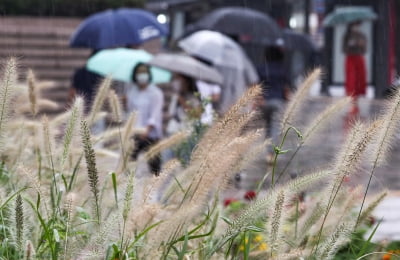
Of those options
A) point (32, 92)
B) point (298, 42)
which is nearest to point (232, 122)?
point (32, 92)

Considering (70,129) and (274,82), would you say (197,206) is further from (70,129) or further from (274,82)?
(274,82)

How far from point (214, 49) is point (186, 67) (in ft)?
4.00

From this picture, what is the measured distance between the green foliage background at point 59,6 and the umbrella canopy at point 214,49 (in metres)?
7.97

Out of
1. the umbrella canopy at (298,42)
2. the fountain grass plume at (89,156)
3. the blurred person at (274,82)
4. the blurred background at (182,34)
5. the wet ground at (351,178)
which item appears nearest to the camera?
the fountain grass plume at (89,156)

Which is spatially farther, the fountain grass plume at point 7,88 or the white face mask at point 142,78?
the white face mask at point 142,78

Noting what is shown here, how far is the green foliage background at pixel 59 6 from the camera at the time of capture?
17203 millimetres

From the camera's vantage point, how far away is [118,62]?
8.38m

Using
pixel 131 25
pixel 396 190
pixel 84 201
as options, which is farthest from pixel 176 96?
pixel 84 201

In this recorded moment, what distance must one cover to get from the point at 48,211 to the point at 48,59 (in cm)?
1240

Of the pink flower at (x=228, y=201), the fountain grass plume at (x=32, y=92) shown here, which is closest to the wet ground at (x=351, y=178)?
the pink flower at (x=228, y=201)

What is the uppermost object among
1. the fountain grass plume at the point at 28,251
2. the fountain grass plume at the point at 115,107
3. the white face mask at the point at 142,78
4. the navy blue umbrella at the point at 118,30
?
the fountain grass plume at the point at 115,107

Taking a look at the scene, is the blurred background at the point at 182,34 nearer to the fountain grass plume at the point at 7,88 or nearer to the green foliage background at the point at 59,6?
the green foliage background at the point at 59,6

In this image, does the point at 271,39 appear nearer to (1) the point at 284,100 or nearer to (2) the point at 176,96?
(1) the point at 284,100

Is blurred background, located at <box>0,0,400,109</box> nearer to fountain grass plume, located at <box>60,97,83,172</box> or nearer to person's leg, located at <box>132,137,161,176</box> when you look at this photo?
person's leg, located at <box>132,137,161,176</box>
